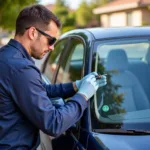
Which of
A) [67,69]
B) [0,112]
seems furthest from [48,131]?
[67,69]

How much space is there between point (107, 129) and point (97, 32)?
0.93 m

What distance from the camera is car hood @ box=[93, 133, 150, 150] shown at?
2.08 metres

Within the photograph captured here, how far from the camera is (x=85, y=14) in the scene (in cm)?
3950

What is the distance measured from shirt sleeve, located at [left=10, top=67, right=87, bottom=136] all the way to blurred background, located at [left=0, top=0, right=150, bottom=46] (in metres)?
3.87

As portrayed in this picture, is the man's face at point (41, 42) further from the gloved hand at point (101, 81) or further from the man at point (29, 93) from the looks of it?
the gloved hand at point (101, 81)

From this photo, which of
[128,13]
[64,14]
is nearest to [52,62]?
[128,13]

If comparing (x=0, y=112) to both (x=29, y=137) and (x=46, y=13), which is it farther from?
(x=46, y=13)

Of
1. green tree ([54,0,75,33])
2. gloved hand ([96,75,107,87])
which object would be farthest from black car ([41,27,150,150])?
green tree ([54,0,75,33])

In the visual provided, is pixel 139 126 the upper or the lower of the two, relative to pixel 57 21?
lower

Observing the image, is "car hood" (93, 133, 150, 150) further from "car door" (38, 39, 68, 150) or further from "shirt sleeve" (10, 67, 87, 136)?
"car door" (38, 39, 68, 150)

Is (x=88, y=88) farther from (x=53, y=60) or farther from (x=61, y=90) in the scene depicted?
(x=53, y=60)

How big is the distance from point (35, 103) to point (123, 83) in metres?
1.13

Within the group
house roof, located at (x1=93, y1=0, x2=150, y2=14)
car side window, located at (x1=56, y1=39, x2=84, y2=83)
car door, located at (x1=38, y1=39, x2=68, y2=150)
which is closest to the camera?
car side window, located at (x1=56, y1=39, x2=84, y2=83)

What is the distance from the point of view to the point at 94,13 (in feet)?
104
